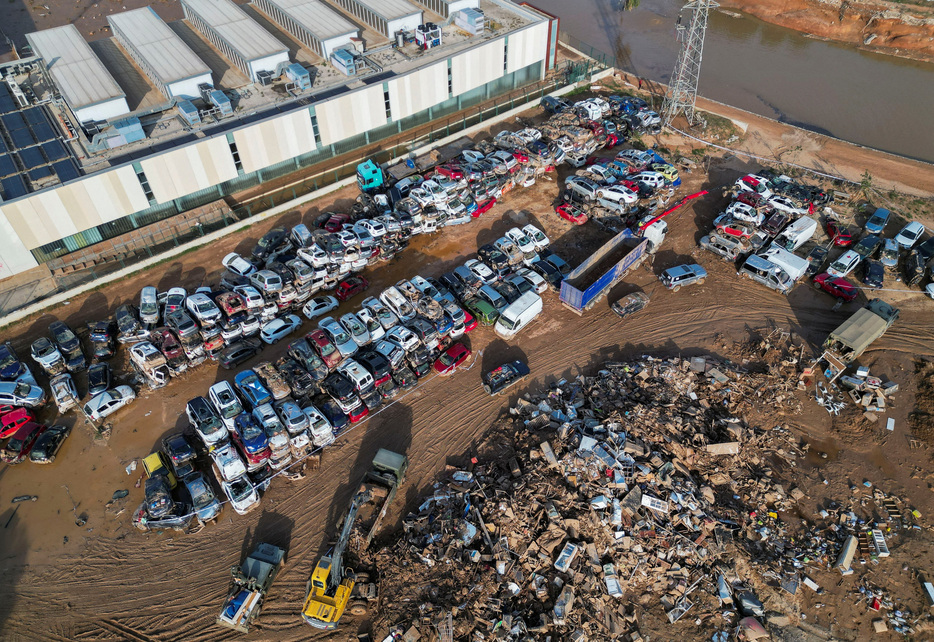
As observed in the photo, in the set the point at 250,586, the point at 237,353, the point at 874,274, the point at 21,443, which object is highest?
the point at 237,353

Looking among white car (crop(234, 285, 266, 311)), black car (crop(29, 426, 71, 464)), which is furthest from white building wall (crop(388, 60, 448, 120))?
black car (crop(29, 426, 71, 464))

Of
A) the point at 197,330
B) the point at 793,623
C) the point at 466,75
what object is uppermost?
the point at 466,75

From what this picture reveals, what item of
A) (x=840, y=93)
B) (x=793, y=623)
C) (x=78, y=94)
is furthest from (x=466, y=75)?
(x=793, y=623)

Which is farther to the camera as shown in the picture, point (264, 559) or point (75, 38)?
point (75, 38)

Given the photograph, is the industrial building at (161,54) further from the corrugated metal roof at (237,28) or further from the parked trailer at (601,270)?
the parked trailer at (601,270)

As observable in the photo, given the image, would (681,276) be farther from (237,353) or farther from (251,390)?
(237,353)

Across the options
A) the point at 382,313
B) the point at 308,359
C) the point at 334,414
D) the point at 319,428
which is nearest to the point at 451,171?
the point at 382,313

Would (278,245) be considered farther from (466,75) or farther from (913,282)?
(913,282)
